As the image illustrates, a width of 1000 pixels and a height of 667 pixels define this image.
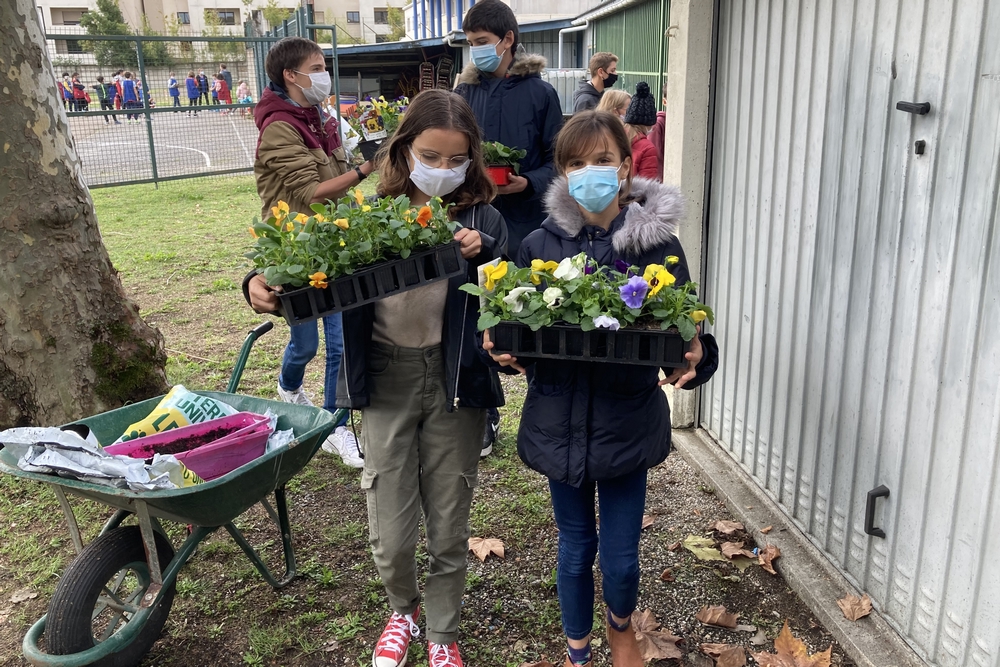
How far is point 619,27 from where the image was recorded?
15.7 meters

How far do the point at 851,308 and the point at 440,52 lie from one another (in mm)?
22740

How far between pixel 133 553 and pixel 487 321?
159cm

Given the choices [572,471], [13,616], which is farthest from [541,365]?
[13,616]

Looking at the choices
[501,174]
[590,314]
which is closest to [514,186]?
[501,174]

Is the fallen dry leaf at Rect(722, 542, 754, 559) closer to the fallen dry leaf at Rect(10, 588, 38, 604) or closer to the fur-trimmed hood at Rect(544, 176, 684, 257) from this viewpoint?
the fur-trimmed hood at Rect(544, 176, 684, 257)

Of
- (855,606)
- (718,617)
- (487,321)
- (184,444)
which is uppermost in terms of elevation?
(487,321)

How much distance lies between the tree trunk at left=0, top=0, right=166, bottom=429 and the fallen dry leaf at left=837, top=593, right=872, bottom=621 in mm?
3848

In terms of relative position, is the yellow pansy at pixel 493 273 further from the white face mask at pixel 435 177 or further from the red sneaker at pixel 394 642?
the red sneaker at pixel 394 642

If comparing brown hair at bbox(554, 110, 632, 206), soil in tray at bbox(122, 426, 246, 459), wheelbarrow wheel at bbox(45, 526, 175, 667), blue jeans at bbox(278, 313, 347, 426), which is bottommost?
wheelbarrow wheel at bbox(45, 526, 175, 667)

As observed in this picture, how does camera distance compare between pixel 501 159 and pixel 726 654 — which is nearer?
pixel 726 654

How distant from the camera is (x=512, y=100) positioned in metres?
4.31


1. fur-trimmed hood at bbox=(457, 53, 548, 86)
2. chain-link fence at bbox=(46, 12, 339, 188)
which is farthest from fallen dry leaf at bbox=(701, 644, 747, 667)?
chain-link fence at bbox=(46, 12, 339, 188)

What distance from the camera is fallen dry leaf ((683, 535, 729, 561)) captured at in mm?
3585

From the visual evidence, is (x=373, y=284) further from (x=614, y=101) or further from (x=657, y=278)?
(x=614, y=101)
